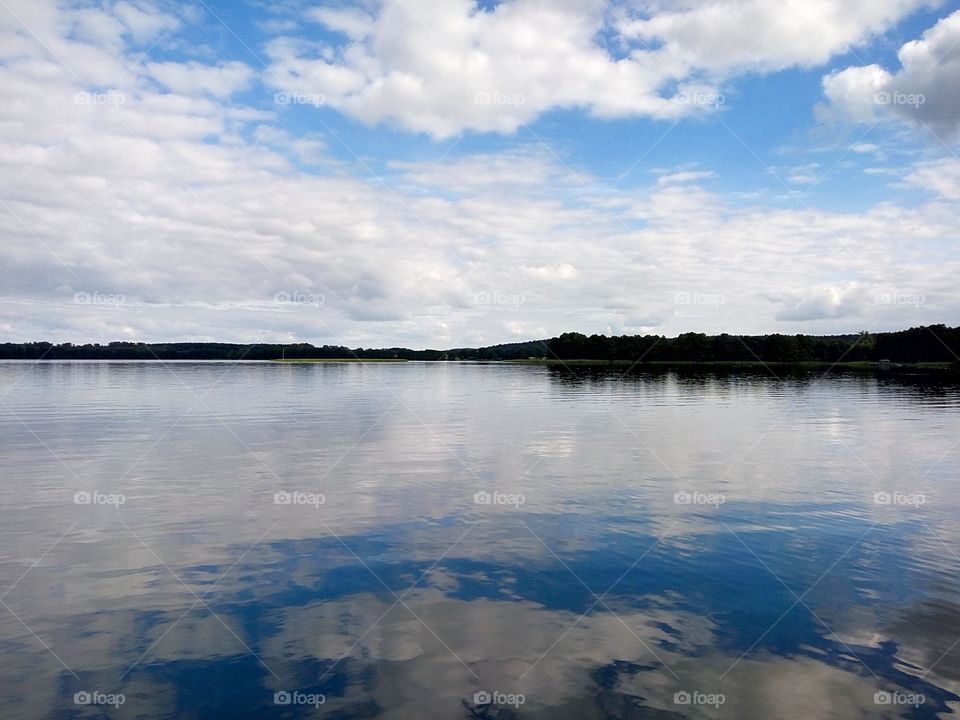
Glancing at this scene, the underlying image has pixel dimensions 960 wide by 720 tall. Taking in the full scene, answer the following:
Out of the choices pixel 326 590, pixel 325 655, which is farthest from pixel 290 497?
pixel 325 655

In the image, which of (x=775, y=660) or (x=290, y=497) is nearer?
(x=775, y=660)

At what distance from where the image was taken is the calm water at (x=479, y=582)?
451 inches

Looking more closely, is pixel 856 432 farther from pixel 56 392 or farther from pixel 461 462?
pixel 56 392

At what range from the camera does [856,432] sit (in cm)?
4447

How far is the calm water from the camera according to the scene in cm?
1145

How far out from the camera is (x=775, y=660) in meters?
12.4

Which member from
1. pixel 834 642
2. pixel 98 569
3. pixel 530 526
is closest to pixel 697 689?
pixel 834 642

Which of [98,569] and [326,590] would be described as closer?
[326,590]

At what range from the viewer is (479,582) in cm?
1630

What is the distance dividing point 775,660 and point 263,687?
931 centimetres

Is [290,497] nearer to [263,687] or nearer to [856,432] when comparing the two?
[263,687]

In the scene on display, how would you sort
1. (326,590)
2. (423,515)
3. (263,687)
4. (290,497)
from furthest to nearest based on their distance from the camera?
(290,497) < (423,515) < (326,590) < (263,687)

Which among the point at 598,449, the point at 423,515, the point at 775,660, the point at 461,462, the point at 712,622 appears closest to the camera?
the point at 775,660

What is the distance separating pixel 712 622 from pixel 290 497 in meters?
16.6
